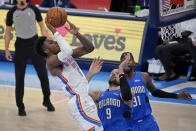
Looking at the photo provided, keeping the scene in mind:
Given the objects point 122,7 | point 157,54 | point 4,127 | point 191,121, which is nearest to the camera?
point 4,127

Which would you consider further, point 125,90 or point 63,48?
point 63,48

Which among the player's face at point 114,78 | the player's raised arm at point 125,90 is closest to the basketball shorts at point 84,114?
the player's face at point 114,78

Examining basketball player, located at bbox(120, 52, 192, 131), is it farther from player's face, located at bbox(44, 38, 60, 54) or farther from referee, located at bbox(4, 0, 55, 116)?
referee, located at bbox(4, 0, 55, 116)

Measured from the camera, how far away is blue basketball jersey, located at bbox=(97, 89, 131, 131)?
205 inches

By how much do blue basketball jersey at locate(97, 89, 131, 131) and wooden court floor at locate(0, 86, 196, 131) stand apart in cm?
209

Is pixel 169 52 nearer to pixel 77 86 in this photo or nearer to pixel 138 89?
pixel 138 89

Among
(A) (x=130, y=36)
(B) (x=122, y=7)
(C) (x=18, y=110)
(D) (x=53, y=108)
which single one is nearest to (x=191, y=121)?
(D) (x=53, y=108)

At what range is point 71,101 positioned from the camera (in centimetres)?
523

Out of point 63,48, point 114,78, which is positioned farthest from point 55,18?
point 114,78

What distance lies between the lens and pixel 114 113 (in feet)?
17.2

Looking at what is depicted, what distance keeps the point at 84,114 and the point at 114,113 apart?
0.37 metres

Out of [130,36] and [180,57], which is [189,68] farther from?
[130,36]

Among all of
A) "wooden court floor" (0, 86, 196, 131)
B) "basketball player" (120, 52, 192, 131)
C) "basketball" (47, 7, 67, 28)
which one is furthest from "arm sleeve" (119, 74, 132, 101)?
"wooden court floor" (0, 86, 196, 131)

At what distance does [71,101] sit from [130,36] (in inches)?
258
